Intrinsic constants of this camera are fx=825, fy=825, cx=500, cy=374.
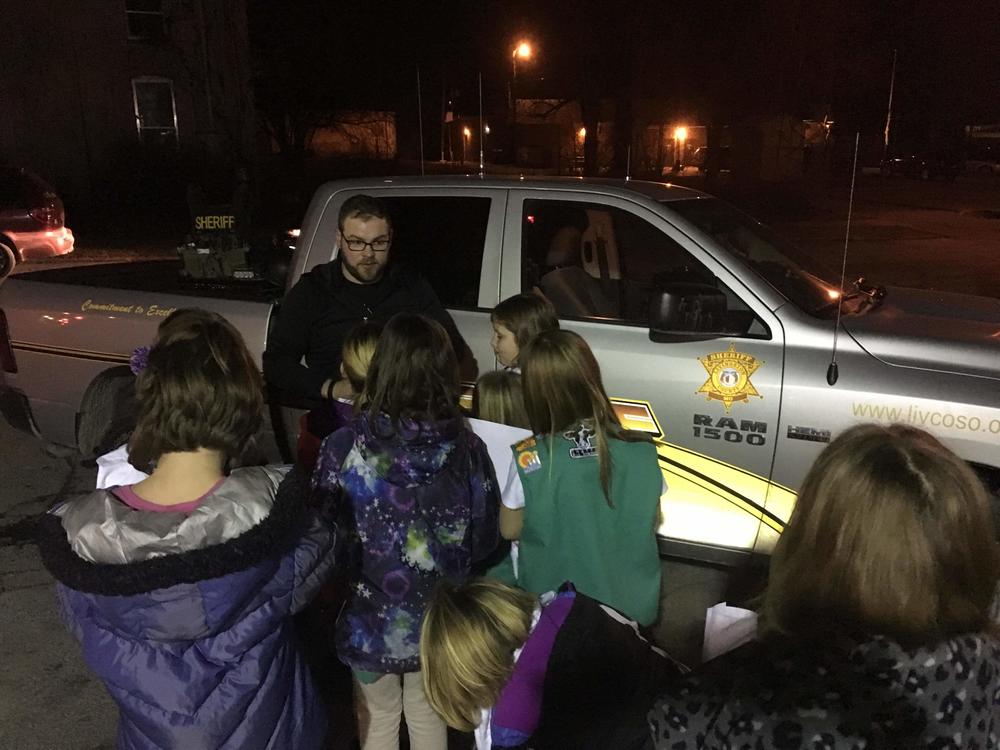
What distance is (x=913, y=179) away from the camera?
42906 mm

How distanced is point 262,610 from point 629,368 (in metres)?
2.16

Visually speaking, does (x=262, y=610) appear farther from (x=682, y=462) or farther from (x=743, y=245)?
(x=743, y=245)

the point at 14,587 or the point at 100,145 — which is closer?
the point at 14,587

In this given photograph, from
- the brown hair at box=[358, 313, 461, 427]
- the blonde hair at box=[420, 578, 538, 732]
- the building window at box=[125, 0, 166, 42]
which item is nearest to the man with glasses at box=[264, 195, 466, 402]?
the brown hair at box=[358, 313, 461, 427]

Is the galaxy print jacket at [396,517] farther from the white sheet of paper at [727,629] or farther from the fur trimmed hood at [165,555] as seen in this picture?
the white sheet of paper at [727,629]

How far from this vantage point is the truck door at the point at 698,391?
11.4 ft

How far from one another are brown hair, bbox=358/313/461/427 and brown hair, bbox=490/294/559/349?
0.76m

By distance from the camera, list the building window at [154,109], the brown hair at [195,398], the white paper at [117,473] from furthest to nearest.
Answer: the building window at [154,109]
the white paper at [117,473]
the brown hair at [195,398]

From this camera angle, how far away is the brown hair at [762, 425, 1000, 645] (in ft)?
4.28

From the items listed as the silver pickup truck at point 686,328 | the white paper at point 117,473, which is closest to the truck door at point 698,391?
the silver pickup truck at point 686,328

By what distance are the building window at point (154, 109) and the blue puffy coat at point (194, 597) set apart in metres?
24.9

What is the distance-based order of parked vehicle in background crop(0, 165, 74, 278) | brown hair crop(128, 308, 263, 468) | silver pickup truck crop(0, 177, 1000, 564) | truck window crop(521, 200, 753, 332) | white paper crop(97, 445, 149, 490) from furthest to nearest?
1. parked vehicle in background crop(0, 165, 74, 278)
2. truck window crop(521, 200, 753, 332)
3. silver pickup truck crop(0, 177, 1000, 564)
4. white paper crop(97, 445, 149, 490)
5. brown hair crop(128, 308, 263, 468)

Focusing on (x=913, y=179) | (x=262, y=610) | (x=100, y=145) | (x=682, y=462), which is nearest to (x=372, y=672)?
(x=262, y=610)

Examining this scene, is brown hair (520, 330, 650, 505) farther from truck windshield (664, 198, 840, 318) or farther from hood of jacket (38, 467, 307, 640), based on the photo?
truck windshield (664, 198, 840, 318)
